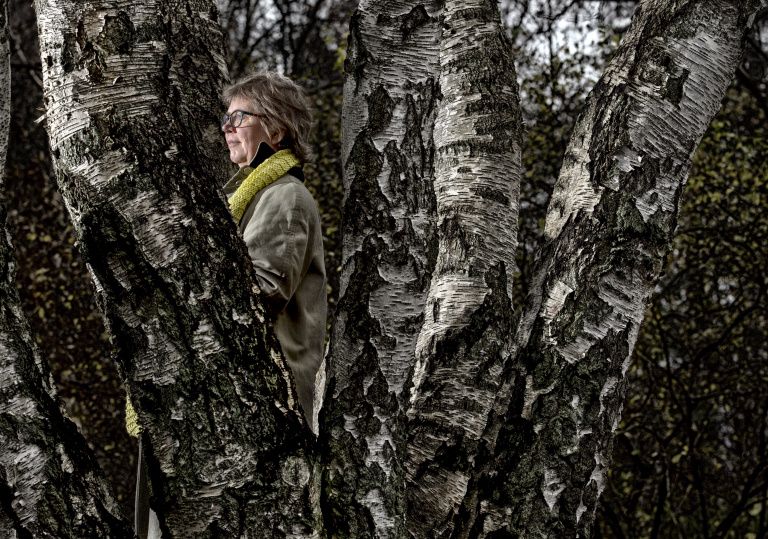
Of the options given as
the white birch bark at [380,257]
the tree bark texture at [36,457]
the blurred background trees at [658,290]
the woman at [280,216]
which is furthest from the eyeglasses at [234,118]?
the blurred background trees at [658,290]

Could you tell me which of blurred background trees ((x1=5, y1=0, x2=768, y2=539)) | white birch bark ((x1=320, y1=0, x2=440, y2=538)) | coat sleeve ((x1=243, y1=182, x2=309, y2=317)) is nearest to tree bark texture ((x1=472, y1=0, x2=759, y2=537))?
white birch bark ((x1=320, y1=0, x2=440, y2=538))

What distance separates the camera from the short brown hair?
217cm

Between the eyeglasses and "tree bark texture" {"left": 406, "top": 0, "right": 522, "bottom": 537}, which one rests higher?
the eyeglasses

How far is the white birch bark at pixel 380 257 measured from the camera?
1711 millimetres

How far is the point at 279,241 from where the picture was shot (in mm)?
1902

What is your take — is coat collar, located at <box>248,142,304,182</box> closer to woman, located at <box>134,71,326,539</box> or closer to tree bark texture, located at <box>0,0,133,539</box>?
woman, located at <box>134,71,326,539</box>

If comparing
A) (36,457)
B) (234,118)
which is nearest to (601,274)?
(234,118)

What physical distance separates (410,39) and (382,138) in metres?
0.27

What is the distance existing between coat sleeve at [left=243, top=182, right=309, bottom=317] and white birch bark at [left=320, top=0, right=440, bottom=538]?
4.6 inches

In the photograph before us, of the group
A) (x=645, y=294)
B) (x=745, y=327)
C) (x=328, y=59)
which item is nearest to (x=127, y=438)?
(x=328, y=59)

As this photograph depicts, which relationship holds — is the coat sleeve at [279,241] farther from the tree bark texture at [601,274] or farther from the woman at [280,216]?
the tree bark texture at [601,274]

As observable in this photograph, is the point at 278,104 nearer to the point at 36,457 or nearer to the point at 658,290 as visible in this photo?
the point at 36,457

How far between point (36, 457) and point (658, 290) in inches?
213

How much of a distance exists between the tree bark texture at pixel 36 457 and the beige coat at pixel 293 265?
561 millimetres
